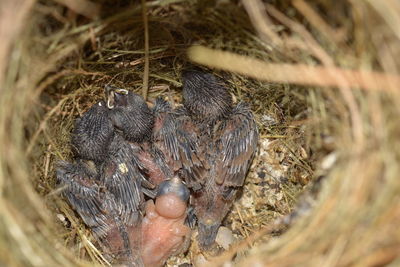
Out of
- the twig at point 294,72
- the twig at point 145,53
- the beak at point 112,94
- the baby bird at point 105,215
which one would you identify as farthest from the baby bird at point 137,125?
the twig at point 294,72

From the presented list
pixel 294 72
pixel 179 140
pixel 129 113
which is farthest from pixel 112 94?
pixel 294 72

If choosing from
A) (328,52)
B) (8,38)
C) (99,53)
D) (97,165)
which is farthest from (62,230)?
(328,52)

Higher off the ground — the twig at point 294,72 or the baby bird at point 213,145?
the twig at point 294,72

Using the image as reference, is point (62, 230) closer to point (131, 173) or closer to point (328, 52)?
point (131, 173)

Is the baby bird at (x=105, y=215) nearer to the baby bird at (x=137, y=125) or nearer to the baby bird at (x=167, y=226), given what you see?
the baby bird at (x=167, y=226)

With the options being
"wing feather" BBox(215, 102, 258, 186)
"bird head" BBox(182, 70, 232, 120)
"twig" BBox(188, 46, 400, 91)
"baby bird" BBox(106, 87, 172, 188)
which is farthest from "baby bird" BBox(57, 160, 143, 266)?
"twig" BBox(188, 46, 400, 91)

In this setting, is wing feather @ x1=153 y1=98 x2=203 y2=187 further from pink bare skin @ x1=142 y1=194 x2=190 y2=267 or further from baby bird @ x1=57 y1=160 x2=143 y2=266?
baby bird @ x1=57 y1=160 x2=143 y2=266
